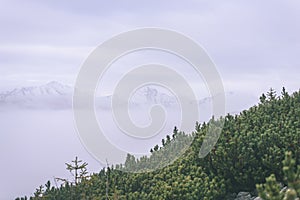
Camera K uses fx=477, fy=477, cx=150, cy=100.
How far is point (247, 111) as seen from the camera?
10.2 m

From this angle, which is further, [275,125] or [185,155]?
[185,155]

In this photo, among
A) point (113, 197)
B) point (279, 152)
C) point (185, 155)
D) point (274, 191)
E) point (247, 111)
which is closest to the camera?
point (274, 191)

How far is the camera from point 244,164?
26.5 ft

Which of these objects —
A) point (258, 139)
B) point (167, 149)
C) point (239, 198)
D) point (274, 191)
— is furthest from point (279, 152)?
point (274, 191)

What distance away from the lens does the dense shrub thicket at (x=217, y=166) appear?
312 inches

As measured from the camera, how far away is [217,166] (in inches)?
330

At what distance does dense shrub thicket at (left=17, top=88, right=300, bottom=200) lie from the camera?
7.93m

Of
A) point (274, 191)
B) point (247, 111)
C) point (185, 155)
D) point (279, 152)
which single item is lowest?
point (274, 191)

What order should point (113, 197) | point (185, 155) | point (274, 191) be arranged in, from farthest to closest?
1. point (185, 155)
2. point (113, 197)
3. point (274, 191)

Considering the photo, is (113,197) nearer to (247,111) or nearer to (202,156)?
(202,156)

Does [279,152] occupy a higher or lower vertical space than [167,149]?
lower

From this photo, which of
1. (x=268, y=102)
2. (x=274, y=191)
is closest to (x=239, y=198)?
(x=268, y=102)

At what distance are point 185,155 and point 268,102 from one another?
241 centimetres

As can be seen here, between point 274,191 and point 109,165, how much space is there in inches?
229
